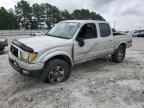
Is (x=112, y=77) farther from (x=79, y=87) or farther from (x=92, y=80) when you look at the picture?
(x=79, y=87)

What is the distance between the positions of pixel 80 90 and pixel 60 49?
1.28 metres

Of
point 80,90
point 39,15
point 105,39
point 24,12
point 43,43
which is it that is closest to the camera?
point 80,90

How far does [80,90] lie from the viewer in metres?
5.10

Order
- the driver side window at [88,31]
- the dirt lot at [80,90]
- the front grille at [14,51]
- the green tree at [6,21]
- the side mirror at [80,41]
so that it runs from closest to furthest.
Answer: the dirt lot at [80,90], the front grille at [14,51], the side mirror at [80,41], the driver side window at [88,31], the green tree at [6,21]

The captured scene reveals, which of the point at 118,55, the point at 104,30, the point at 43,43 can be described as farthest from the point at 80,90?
the point at 118,55

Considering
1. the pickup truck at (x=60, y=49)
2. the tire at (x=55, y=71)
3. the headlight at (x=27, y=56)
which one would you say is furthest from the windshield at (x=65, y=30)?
the headlight at (x=27, y=56)

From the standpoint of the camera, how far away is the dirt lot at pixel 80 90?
173 inches

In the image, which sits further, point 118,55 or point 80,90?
point 118,55

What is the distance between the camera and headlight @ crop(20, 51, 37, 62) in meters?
4.83

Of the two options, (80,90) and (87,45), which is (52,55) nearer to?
(80,90)

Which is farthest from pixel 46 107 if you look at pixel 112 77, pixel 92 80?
pixel 112 77

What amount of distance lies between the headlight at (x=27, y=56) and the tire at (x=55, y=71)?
0.47 meters

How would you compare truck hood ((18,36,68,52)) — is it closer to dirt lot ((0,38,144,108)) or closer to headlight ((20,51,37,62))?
headlight ((20,51,37,62))

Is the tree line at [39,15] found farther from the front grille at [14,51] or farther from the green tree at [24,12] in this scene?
the front grille at [14,51]
